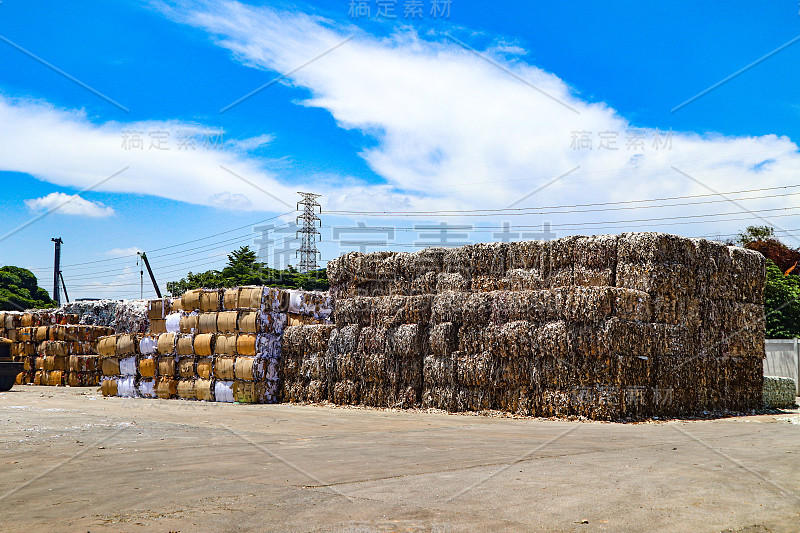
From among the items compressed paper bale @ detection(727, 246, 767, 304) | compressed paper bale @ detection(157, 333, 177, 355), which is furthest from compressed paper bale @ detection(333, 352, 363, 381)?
compressed paper bale @ detection(727, 246, 767, 304)

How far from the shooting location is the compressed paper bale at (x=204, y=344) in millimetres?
19531

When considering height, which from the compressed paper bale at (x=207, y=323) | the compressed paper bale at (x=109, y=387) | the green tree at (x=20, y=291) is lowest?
the compressed paper bale at (x=109, y=387)

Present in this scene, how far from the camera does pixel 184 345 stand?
20203mm

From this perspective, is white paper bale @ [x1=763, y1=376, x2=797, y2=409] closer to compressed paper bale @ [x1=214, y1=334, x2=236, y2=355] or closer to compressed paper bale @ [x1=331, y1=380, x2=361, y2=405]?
compressed paper bale @ [x1=331, y1=380, x2=361, y2=405]

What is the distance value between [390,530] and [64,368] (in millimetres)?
27542

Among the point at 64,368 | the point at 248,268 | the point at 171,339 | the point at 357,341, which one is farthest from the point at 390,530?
the point at 248,268

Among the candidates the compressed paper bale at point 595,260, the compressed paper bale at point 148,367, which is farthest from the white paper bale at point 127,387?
the compressed paper bale at point 595,260

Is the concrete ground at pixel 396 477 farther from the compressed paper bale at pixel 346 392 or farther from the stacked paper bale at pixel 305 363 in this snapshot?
the stacked paper bale at pixel 305 363

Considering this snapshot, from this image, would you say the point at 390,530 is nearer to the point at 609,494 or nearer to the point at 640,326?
the point at 609,494

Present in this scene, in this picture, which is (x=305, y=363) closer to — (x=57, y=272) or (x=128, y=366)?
(x=128, y=366)

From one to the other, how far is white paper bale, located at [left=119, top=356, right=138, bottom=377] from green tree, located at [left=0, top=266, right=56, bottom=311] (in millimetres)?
48218

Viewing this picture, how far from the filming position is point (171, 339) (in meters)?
20.5

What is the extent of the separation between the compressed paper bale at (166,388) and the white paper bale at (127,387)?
107cm

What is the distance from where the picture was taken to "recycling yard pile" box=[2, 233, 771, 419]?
45.3 feet
